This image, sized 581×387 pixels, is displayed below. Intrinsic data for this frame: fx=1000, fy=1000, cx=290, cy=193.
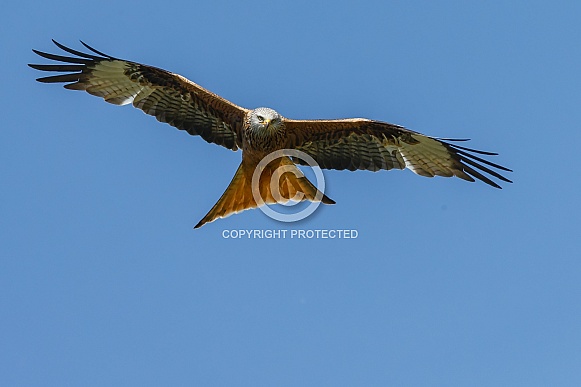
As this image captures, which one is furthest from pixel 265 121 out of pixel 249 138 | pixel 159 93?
pixel 159 93

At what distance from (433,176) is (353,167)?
96 cm

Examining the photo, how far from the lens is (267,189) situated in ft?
38.4

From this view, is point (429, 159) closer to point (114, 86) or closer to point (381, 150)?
point (381, 150)

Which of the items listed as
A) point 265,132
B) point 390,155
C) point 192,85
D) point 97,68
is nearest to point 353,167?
point 390,155

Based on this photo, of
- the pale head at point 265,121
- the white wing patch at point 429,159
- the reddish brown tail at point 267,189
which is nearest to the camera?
the pale head at point 265,121

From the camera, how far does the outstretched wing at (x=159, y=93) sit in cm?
1158

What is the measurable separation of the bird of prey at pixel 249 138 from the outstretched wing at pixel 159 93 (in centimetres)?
1

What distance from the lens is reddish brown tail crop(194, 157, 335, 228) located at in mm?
11641

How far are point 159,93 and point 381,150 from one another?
107 inches

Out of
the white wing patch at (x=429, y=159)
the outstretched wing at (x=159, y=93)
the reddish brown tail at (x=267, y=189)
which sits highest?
the outstretched wing at (x=159, y=93)

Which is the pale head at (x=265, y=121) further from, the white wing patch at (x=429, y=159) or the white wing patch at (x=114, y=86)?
the white wing patch at (x=429, y=159)

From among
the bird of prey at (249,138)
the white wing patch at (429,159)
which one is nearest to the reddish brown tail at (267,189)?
the bird of prey at (249,138)

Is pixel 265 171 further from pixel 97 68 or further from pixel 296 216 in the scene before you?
pixel 97 68

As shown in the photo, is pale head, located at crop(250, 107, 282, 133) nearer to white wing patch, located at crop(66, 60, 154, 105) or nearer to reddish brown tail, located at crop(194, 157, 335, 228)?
reddish brown tail, located at crop(194, 157, 335, 228)
